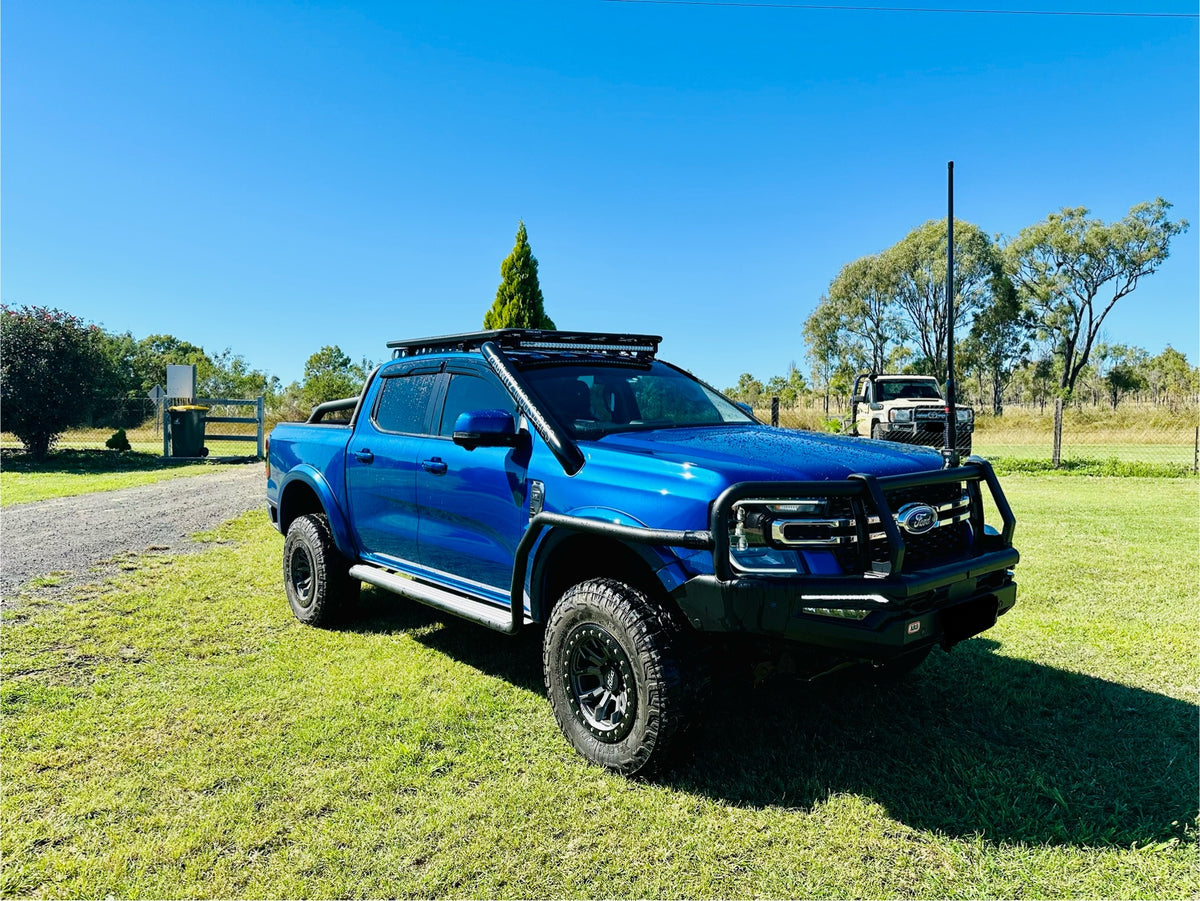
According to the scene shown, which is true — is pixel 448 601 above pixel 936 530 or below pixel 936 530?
below

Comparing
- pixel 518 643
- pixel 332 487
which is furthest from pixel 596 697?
pixel 332 487

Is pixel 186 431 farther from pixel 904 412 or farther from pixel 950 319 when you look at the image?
pixel 950 319

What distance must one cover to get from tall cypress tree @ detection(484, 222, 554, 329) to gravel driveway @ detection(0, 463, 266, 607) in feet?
30.0

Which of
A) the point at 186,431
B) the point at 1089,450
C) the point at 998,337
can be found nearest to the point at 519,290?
the point at 186,431

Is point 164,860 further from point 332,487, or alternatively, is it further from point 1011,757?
point 1011,757

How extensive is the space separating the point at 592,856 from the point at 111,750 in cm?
230

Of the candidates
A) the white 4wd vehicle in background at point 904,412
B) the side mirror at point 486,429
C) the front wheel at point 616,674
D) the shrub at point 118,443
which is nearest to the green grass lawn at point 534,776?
the front wheel at point 616,674

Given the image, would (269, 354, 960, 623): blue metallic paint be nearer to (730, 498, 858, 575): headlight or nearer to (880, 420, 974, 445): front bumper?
(730, 498, 858, 575): headlight

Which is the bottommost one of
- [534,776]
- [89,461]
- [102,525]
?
[534,776]

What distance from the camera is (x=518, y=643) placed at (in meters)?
5.17

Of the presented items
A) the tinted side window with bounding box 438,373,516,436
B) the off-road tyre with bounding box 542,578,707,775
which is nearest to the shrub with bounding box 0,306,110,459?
the tinted side window with bounding box 438,373,516,436

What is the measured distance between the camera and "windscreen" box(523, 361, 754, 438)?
4.09 m

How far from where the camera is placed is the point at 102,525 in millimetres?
9500

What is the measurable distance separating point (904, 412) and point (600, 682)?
51.8 ft
